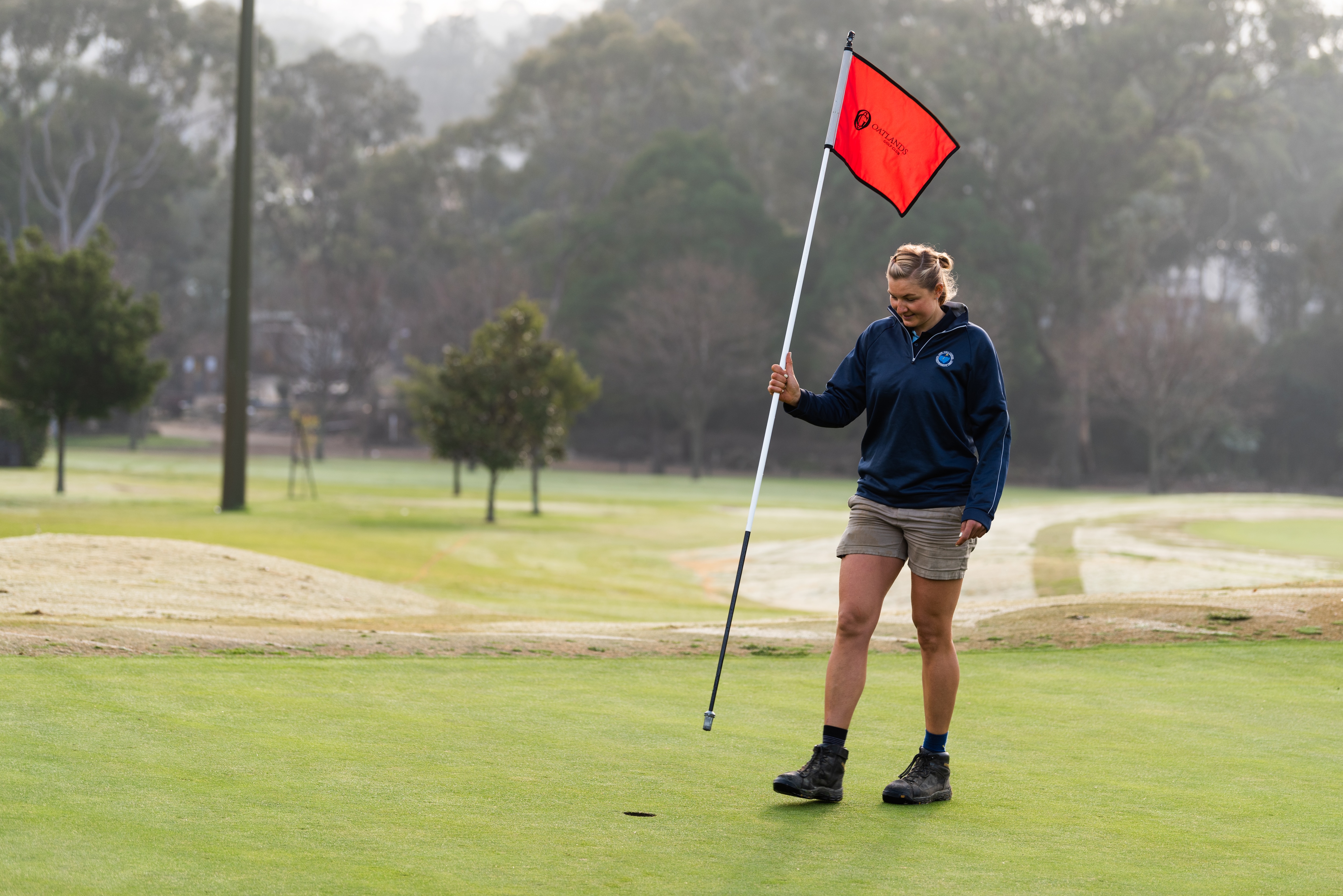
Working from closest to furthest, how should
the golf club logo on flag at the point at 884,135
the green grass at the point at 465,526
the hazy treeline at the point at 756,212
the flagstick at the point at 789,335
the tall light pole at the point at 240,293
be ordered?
the flagstick at the point at 789,335, the golf club logo on flag at the point at 884,135, the green grass at the point at 465,526, the tall light pole at the point at 240,293, the hazy treeline at the point at 756,212

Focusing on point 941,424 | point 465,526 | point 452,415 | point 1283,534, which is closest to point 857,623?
point 941,424

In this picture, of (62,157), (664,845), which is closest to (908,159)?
(664,845)

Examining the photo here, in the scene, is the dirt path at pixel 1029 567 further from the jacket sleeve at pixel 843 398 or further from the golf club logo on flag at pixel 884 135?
the jacket sleeve at pixel 843 398

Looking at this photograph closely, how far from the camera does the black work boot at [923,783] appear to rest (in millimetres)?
5184

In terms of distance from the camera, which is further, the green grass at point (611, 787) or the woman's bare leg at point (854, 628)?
the woman's bare leg at point (854, 628)

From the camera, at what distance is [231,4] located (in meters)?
75.2

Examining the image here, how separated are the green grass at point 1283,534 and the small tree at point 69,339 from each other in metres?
22.3

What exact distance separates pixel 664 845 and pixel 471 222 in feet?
251

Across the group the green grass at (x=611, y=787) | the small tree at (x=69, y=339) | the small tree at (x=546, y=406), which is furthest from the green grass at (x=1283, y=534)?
the small tree at (x=69, y=339)

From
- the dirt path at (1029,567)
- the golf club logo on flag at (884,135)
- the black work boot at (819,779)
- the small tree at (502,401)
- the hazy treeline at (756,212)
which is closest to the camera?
the black work boot at (819,779)

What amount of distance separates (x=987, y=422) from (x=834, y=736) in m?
1.38

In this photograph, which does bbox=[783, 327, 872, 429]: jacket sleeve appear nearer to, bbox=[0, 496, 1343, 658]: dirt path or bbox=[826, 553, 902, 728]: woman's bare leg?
bbox=[826, 553, 902, 728]: woman's bare leg

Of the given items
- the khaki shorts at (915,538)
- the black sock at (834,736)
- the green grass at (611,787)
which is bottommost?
the green grass at (611,787)

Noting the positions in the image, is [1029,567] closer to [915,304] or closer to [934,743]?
[934,743]
